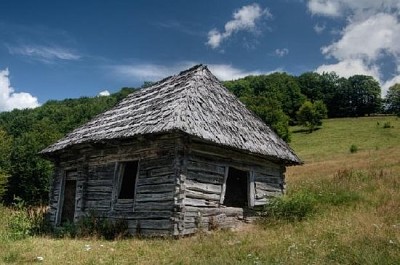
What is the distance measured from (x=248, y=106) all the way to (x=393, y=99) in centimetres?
3562

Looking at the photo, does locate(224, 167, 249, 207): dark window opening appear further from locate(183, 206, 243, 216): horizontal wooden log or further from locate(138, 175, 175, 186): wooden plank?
locate(138, 175, 175, 186): wooden plank

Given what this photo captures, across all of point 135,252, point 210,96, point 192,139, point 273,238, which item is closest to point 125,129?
point 192,139

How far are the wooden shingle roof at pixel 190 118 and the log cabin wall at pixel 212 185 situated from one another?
0.55 metres

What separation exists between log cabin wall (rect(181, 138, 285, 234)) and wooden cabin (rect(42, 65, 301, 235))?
0.09 ft

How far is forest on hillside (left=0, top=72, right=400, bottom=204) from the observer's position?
3556 cm

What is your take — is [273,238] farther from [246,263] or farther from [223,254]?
[246,263]

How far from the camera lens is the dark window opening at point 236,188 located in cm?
1591

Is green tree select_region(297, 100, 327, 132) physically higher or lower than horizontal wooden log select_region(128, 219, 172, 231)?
higher

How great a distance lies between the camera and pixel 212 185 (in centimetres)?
1188

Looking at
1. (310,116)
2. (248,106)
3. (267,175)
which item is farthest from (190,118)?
(310,116)

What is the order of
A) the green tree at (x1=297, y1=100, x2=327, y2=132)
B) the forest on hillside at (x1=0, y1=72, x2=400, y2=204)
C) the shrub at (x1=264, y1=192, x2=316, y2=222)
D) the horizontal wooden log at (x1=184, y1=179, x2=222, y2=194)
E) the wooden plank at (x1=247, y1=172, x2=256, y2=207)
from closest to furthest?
the horizontal wooden log at (x1=184, y1=179, x2=222, y2=194), the shrub at (x1=264, y1=192, x2=316, y2=222), the wooden plank at (x1=247, y1=172, x2=256, y2=207), the forest on hillside at (x1=0, y1=72, x2=400, y2=204), the green tree at (x1=297, y1=100, x2=327, y2=132)

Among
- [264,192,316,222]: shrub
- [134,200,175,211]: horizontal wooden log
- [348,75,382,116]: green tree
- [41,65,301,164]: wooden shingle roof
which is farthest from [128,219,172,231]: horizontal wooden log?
[348,75,382,116]: green tree

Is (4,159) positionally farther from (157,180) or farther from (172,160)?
(172,160)

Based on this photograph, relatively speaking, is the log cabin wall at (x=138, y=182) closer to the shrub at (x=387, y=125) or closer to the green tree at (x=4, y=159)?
the green tree at (x=4, y=159)
